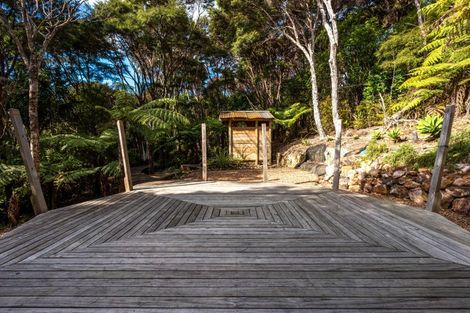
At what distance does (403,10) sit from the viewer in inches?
513

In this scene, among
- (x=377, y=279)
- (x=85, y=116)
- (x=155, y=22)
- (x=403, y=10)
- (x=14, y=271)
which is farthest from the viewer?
(x=403, y=10)

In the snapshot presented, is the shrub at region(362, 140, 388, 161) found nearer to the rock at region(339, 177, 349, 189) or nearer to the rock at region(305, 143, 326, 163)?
the rock at region(339, 177, 349, 189)

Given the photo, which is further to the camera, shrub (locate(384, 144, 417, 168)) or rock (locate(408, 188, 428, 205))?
shrub (locate(384, 144, 417, 168))

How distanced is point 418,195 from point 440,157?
156cm

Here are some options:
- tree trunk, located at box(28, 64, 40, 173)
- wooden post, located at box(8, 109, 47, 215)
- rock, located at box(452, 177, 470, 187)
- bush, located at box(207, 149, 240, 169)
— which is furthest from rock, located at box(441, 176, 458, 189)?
tree trunk, located at box(28, 64, 40, 173)

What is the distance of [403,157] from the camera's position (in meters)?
5.25

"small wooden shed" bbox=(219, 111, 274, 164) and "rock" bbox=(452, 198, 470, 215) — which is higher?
"small wooden shed" bbox=(219, 111, 274, 164)

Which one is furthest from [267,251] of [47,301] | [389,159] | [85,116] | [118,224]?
[85,116]

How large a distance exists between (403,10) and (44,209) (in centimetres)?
1812

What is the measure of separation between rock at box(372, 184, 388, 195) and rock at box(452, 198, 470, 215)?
3.97ft

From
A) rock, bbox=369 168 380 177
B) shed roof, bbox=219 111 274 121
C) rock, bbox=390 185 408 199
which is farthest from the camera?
shed roof, bbox=219 111 274 121

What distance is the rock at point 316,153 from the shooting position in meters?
9.29

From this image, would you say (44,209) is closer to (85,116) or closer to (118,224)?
(118,224)

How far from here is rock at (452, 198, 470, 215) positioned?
379 cm
